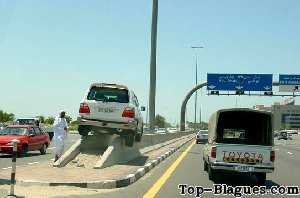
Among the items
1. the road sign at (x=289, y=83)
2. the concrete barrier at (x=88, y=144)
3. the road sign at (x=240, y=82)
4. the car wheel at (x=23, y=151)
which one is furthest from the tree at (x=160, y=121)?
the concrete barrier at (x=88, y=144)

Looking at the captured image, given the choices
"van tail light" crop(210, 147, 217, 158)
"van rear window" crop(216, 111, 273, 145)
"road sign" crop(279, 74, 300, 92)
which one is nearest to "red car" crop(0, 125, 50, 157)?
"van rear window" crop(216, 111, 273, 145)

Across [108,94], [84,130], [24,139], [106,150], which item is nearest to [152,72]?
[24,139]

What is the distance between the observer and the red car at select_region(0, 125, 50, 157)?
874 inches

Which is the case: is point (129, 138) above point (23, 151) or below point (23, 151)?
above

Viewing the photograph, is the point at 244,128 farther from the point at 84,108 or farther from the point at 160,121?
the point at 160,121

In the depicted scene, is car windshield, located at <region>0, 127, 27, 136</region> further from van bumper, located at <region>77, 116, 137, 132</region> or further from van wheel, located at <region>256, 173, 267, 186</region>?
van wheel, located at <region>256, 173, 267, 186</region>

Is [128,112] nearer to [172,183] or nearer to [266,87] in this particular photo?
[172,183]

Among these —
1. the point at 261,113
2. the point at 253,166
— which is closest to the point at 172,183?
the point at 253,166

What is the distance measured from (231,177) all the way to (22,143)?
1034cm

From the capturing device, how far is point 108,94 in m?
18.0

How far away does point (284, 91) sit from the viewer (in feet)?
185

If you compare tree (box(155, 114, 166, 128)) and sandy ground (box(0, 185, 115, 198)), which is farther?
tree (box(155, 114, 166, 128))


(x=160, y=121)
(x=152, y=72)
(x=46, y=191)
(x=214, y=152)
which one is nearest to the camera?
Result: (x=46, y=191)

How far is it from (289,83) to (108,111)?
42.0m
